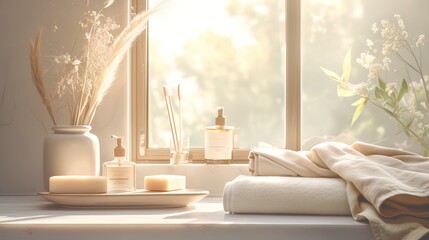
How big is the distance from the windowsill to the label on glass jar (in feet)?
0.80

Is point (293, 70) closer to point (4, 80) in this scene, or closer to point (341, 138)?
point (341, 138)

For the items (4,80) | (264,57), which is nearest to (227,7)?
(264,57)

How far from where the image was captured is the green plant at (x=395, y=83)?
2160 millimetres

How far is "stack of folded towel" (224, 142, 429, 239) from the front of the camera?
4.63 feet

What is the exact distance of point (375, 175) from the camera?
1.52m

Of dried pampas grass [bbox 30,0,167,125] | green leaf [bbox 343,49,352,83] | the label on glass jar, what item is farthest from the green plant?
the label on glass jar

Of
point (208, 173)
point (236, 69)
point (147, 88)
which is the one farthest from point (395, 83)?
point (147, 88)

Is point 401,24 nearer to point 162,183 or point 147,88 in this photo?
point 147,88

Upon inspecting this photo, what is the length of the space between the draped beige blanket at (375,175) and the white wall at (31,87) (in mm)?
512

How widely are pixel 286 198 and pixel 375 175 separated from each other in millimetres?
200

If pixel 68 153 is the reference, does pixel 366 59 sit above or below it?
above

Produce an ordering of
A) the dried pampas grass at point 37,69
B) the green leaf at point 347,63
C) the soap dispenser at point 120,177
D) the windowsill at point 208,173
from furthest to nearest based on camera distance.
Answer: the green leaf at point 347,63, the windowsill at point 208,173, the dried pampas grass at point 37,69, the soap dispenser at point 120,177

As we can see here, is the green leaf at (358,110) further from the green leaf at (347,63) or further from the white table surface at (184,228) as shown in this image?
the white table surface at (184,228)

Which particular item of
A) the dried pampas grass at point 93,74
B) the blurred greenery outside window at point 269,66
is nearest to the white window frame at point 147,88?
the blurred greenery outside window at point 269,66
